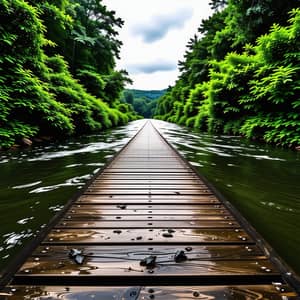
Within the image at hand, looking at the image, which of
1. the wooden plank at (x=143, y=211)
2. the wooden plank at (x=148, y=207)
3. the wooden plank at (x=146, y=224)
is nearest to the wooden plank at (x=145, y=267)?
the wooden plank at (x=146, y=224)

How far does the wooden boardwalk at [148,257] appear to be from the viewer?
48.1 inches

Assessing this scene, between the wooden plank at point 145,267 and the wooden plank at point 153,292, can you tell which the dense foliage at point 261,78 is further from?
the wooden plank at point 153,292

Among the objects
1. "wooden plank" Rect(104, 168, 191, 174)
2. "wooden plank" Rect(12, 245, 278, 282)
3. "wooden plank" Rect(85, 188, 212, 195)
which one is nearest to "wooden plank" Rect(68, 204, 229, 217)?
"wooden plank" Rect(85, 188, 212, 195)

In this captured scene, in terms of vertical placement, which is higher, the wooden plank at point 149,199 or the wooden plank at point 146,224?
the wooden plank at point 146,224

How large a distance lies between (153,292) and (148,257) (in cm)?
27

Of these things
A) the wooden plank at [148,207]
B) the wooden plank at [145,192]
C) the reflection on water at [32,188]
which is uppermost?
the wooden plank at [148,207]

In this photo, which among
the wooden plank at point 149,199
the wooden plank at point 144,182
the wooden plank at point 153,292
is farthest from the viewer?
the wooden plank at point 144,182

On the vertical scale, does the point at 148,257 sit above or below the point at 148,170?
above

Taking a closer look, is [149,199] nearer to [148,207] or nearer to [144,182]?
[148,207]

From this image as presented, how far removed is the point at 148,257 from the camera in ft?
4.82

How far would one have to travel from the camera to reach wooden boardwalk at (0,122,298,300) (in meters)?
1.22

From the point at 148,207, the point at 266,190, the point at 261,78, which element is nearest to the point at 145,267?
the point at 148,207

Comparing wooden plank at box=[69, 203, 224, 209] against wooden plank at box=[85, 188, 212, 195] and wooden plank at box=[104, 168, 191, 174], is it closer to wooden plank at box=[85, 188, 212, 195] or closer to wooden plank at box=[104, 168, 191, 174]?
wooden plank at box=[85, 188, 212, 195]

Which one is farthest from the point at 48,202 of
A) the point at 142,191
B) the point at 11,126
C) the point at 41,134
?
the point at 41,134
